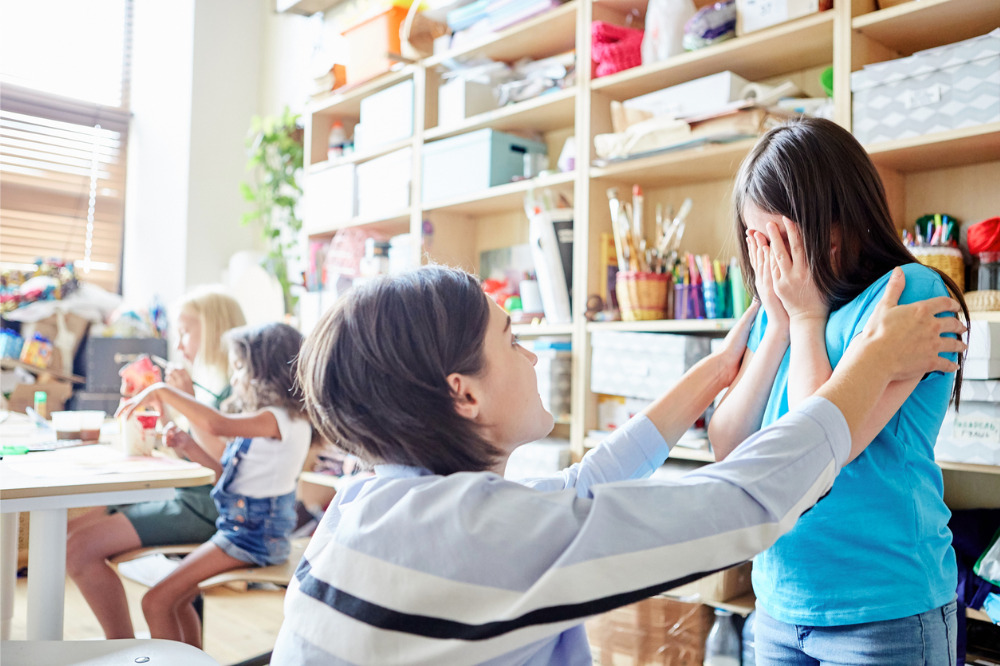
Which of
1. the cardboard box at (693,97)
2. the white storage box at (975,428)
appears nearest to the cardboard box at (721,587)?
the white storage box at (975,428)

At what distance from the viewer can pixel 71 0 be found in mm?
4625

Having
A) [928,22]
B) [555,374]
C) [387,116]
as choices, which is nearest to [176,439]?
[555,374]

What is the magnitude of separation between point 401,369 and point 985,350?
142 cm

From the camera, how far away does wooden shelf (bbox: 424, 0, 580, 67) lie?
256cm

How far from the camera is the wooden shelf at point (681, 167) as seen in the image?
2.15 meters

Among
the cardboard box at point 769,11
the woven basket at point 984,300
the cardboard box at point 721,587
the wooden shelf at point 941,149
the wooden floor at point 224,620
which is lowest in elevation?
the wooden floor at point 224,620

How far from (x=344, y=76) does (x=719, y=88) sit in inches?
73.4

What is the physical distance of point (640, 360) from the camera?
2.29 m

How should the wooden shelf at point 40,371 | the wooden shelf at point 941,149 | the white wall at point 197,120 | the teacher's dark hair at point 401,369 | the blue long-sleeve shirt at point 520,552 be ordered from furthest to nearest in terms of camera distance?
Answer: the white wall at point 197,120 < the wooden shelf at point 40,371 < the wooden shelf at point 941,149 < the teacher's dark hair at point 401,369 < the blue long-sleeve shirt at point 520,552

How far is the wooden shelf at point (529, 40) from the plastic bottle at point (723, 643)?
183cm

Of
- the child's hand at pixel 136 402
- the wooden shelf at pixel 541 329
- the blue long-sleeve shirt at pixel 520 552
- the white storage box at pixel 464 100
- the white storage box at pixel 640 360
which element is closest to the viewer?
the blue long-sleeve shirt at pixel 520 552

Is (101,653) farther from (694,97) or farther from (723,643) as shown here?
(694,97)

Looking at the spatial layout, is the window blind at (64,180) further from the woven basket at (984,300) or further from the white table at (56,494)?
the woven basket at (984,300)

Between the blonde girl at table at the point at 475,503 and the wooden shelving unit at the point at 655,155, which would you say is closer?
the blonde girl at table at the point at 475,503
